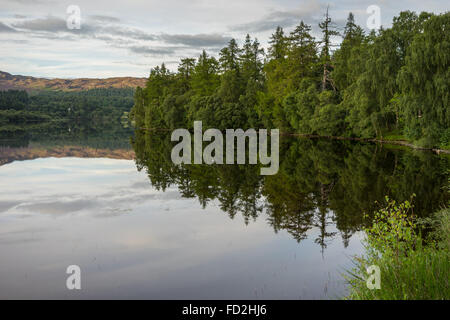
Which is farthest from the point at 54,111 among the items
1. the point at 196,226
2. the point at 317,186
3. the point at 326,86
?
the point at 196,226

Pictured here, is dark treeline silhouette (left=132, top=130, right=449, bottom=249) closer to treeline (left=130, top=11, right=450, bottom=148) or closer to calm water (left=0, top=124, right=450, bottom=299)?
calm water (left=0, top=124, right=450, bottom=299)

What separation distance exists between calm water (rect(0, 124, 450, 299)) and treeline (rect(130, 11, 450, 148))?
945 centimetres

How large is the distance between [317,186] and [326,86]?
1648 inches

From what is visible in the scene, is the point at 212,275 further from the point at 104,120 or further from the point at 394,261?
the point at 104,120

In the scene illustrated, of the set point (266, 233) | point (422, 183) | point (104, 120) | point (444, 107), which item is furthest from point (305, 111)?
point (104, 120)

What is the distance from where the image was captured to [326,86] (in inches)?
2420

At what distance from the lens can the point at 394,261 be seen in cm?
771

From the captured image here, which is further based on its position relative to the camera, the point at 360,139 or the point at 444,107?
the point at 360,139

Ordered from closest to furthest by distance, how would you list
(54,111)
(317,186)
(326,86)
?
(317,186) < (326,86) < (54,111)

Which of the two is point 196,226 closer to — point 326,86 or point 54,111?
point 326,86

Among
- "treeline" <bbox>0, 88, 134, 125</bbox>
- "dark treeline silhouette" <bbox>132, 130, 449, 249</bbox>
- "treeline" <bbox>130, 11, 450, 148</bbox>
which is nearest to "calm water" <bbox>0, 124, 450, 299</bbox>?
"dark treeline silhouette" <bbox>132, 130, 449, 249</bbox>

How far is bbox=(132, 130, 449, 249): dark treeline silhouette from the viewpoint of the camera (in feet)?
52.4
